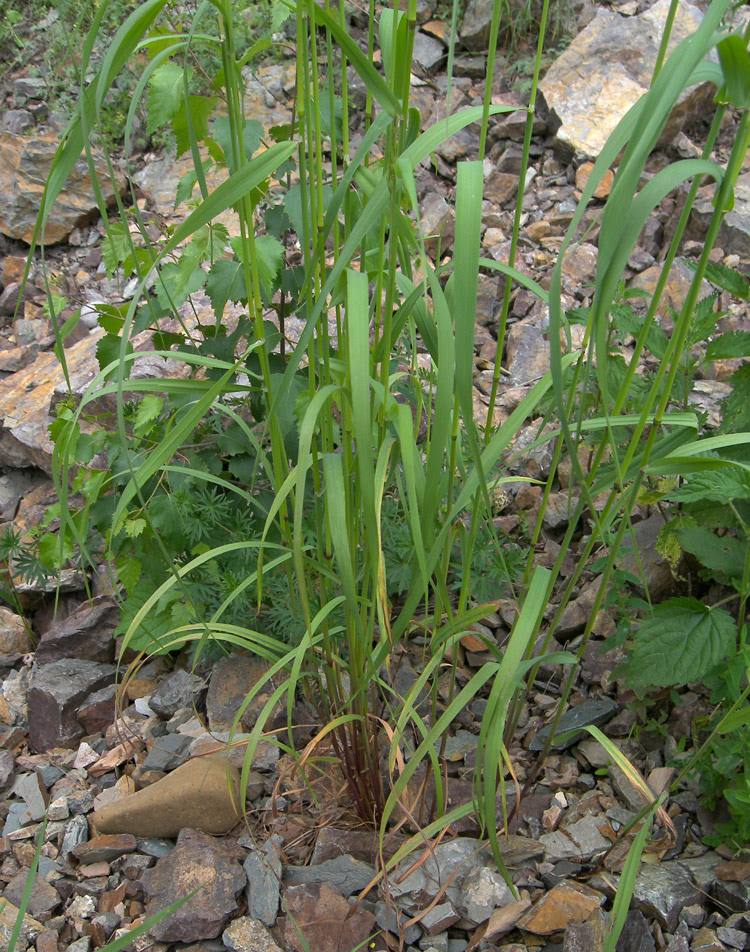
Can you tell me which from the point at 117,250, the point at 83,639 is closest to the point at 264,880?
the point at 83,639

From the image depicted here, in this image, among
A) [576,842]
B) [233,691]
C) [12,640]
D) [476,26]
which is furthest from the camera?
[476,26]

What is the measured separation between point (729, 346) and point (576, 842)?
825 millimetres

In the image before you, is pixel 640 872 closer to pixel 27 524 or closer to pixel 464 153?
pixel 27 524

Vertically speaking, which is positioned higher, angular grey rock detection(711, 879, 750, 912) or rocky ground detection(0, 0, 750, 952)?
angular grey rock detection(711, 879, 750, 912)

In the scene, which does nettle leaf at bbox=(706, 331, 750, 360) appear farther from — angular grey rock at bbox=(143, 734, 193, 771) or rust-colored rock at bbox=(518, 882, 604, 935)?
angular grey rock at bbox=(143, 734, 193, 771)

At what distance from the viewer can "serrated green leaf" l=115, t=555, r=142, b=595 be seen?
148 cm

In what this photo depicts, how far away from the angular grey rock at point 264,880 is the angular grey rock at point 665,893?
52 centimetres

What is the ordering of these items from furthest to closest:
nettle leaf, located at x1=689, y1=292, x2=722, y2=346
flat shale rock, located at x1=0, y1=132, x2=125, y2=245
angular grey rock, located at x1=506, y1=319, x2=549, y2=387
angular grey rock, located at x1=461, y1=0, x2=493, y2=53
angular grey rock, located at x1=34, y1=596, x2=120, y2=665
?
angular grey rock, located at x1=461, y1=0, x2=493, y2=53, flat shale rock, located at x1=0, y1=132, x2=125, y2=245, angular grey rock, located at x1=506, y1=319, x2=549, y2=387, angular grey rock, located at x1=34, y1=596, x2=120, y2=665, nettle leaf, located at x1=689, y1=292, x2=722, y2=346

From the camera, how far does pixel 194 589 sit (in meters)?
1.44

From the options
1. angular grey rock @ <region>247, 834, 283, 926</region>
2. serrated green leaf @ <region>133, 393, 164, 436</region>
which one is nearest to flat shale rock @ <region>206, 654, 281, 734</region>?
angular grey rock @ <region>247, 834, 283, 926</region>

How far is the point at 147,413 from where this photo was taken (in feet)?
4.76

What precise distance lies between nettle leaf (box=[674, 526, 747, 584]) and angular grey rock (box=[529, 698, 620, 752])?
0.32 m

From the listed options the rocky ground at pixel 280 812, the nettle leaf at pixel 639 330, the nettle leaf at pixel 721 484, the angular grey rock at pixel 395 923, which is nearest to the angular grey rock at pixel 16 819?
the rocky ground at pixel 280 812

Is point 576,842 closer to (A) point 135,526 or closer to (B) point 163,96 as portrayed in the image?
(A) point 135,526
